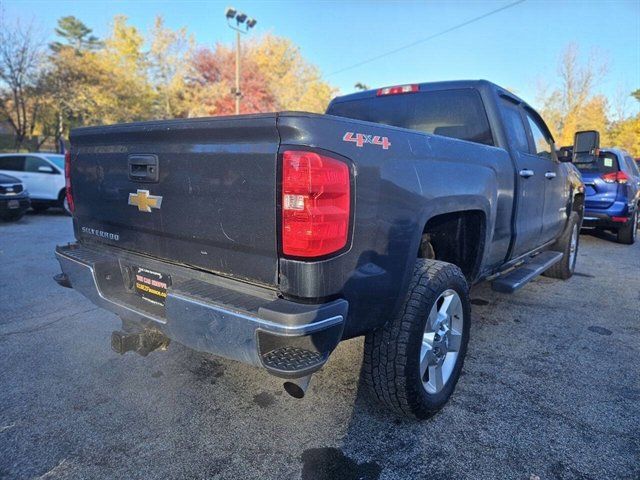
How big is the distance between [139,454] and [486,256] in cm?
251

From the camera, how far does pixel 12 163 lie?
11.2m

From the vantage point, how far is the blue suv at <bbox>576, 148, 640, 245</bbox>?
7832mm

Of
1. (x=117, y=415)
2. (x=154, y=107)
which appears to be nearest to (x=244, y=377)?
(x=117, y=415)

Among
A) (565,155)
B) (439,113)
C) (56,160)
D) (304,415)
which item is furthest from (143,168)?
(56,160)

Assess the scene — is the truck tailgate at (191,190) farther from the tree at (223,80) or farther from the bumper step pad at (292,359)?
the tree at (223,80)

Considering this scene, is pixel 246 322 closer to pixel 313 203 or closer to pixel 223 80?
pixel 313 203

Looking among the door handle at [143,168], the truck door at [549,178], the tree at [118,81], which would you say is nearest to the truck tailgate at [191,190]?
the door handle at [143,168]

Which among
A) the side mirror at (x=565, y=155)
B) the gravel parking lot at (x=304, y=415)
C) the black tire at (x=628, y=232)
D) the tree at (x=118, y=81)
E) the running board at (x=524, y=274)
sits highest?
the tree at (x=118, y=81)

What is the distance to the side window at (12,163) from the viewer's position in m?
11.1

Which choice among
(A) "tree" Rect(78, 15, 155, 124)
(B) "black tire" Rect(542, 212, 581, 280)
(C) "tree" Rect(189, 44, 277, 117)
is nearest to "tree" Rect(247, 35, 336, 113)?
(C) "tree" Rect(189, 44, 277, 117)

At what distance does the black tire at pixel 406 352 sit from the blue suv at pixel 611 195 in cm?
709

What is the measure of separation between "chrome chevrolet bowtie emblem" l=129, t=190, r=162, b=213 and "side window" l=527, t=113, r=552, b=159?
11.4 feet

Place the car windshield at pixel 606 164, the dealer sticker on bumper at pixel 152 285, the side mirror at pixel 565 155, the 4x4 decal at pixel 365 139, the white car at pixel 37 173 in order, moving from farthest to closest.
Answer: the white car at pixel 37 173 < the car windshield at pixel 606 164 < the side mirror at pixel 565 155 < the dealer sticker on bumper at pixel 152 285 < the 4x4 decal at pixel 365 139

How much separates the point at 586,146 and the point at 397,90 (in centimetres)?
211
